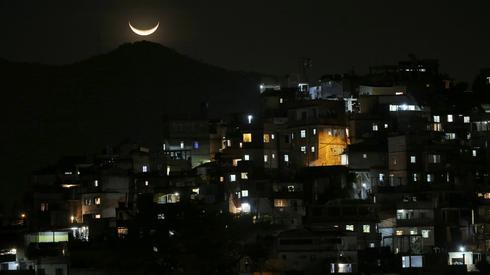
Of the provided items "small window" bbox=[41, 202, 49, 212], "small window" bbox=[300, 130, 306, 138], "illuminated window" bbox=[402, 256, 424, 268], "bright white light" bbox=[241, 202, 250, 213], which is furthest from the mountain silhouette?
"illuminated window" bbox=[402, 256, 424, 268]

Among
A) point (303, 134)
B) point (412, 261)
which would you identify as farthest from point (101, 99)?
point (412, 261)

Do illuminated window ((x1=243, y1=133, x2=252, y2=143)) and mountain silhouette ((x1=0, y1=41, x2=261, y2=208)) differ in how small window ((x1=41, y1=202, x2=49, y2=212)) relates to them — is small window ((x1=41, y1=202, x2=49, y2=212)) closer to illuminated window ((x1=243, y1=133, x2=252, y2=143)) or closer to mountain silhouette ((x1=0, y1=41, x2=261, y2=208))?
illuminated window ((x1=243, y1=133, x2=252, y2=143))

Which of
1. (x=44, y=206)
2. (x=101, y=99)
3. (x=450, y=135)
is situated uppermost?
(x=101, y=99)

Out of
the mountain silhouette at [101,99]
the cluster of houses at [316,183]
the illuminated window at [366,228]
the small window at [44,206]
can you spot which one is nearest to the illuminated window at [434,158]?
the cluster of houses at [316,183]

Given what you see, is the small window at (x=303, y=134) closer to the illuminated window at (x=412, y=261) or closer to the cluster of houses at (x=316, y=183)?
the cluster of houses at (x=316, y=183)

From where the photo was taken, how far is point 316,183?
3794cm

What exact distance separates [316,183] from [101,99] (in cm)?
3380

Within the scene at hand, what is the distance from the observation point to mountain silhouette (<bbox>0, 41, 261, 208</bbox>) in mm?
59625

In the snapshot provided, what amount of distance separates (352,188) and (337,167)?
116 centimetres

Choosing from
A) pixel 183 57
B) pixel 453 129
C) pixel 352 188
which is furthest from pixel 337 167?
pixel 183 57

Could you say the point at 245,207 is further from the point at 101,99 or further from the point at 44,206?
the point at 101,99

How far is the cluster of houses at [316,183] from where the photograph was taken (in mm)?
33094

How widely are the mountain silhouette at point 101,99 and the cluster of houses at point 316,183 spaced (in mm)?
12178

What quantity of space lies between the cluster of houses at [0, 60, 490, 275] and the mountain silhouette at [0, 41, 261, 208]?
40.0ft
